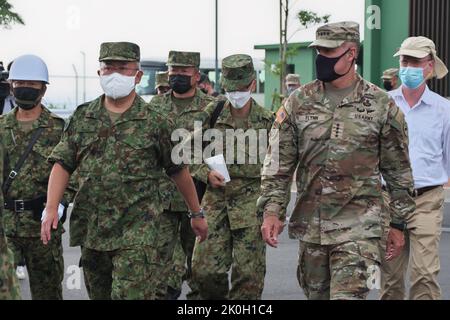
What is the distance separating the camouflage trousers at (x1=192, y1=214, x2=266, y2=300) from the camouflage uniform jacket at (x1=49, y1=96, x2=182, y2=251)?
159 cm

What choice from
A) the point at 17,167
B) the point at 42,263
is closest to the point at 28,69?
the point at 17,167

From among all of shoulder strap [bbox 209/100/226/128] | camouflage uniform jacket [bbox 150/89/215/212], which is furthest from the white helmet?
shoulder strap [bbox 209/100/226/128]

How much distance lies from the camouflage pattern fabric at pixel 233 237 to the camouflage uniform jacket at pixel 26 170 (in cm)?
126

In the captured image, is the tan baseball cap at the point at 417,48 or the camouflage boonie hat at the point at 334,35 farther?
the tan baseball cap at the point at 417,48

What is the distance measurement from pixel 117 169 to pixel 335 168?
1331 mm

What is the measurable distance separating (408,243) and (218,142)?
5.61ft

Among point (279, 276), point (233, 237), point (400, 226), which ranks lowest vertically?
point (279, 276)

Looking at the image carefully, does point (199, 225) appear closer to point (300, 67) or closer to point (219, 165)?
point (219, 165)

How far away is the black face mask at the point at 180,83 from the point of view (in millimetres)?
9258

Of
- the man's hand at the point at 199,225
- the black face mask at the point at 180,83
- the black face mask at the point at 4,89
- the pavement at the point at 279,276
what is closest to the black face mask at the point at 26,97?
the man's hand at the point at 199,225

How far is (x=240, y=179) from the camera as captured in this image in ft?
27.3

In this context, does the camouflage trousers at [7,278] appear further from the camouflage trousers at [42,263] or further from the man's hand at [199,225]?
the camouflage trousers at [42,263]
